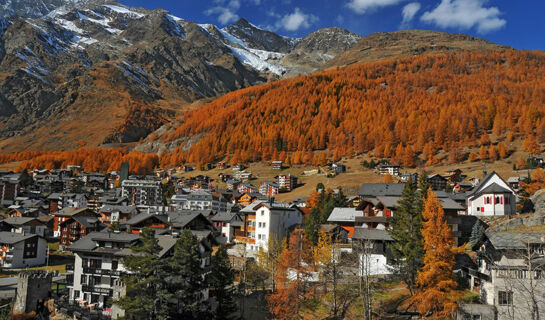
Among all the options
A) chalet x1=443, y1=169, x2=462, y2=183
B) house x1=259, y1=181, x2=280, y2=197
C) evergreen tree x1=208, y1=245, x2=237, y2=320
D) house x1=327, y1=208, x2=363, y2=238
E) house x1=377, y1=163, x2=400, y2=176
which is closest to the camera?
evergreen tree x1=208, y1=245, x2=237, y2=320

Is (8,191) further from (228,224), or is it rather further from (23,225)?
(228,224)

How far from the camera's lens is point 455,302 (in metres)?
36.2

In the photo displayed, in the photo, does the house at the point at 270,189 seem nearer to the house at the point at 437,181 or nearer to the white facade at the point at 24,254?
the house at the point at 437,181

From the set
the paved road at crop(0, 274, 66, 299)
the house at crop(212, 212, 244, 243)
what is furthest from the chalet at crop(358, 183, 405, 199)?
the paved road at crop(0, 274, 66, 299)

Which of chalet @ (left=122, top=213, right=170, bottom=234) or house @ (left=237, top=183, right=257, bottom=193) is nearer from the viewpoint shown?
chalet @ (left=122, top=213, right=170, bottom=234)

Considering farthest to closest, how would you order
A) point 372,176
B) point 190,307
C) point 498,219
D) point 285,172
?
1. point 285,172
2. point 372,176
3. point 498,219
4. point 190,307

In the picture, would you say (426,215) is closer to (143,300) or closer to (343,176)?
(143,300)

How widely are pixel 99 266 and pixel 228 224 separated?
1248 inches

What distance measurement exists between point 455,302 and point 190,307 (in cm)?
2570

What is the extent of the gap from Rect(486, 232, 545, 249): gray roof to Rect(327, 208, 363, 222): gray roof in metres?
29.2

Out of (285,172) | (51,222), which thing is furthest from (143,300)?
(285,172)

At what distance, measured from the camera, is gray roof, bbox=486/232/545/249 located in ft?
114

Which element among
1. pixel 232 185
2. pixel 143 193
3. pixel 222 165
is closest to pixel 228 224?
pixel 232 185

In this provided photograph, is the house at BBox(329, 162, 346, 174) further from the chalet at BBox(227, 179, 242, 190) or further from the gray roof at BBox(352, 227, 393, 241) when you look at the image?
the gray roof at BBox(352, 227, 393, 241)
